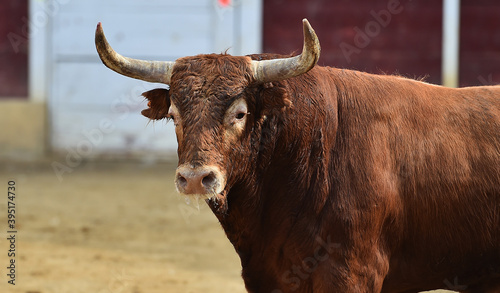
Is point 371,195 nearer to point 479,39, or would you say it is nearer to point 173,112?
point 173,112

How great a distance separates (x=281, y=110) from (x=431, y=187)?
2.47 ft

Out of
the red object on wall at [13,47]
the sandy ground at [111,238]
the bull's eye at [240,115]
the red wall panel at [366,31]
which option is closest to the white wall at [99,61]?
the red object on wall at [13,47]

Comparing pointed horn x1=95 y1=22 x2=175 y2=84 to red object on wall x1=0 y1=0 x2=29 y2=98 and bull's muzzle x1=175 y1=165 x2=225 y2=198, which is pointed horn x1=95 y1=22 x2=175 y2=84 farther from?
red object on wall x1=0 y1=0 x2=29 y2=98

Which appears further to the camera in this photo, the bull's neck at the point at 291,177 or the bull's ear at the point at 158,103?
the bull's ear at the point at 158,103

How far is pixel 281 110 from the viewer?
318 cm

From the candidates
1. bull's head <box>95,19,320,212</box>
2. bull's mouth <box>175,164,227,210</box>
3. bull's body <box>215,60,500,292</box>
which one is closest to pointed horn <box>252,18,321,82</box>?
bull's head <box>95,19,320,212</box>

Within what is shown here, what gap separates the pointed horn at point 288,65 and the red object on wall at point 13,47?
822 centimetres

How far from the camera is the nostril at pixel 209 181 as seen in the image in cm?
291

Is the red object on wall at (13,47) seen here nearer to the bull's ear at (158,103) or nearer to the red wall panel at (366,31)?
the red wall panel at (366,31)

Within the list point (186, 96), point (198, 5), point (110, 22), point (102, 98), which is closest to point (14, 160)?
point (102, 98)

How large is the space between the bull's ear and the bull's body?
18.9 inches

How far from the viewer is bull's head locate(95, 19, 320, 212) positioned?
2.95 meters

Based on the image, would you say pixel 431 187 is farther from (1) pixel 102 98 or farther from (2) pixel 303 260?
(1) pixel 102 98

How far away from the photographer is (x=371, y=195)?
3.18 m
